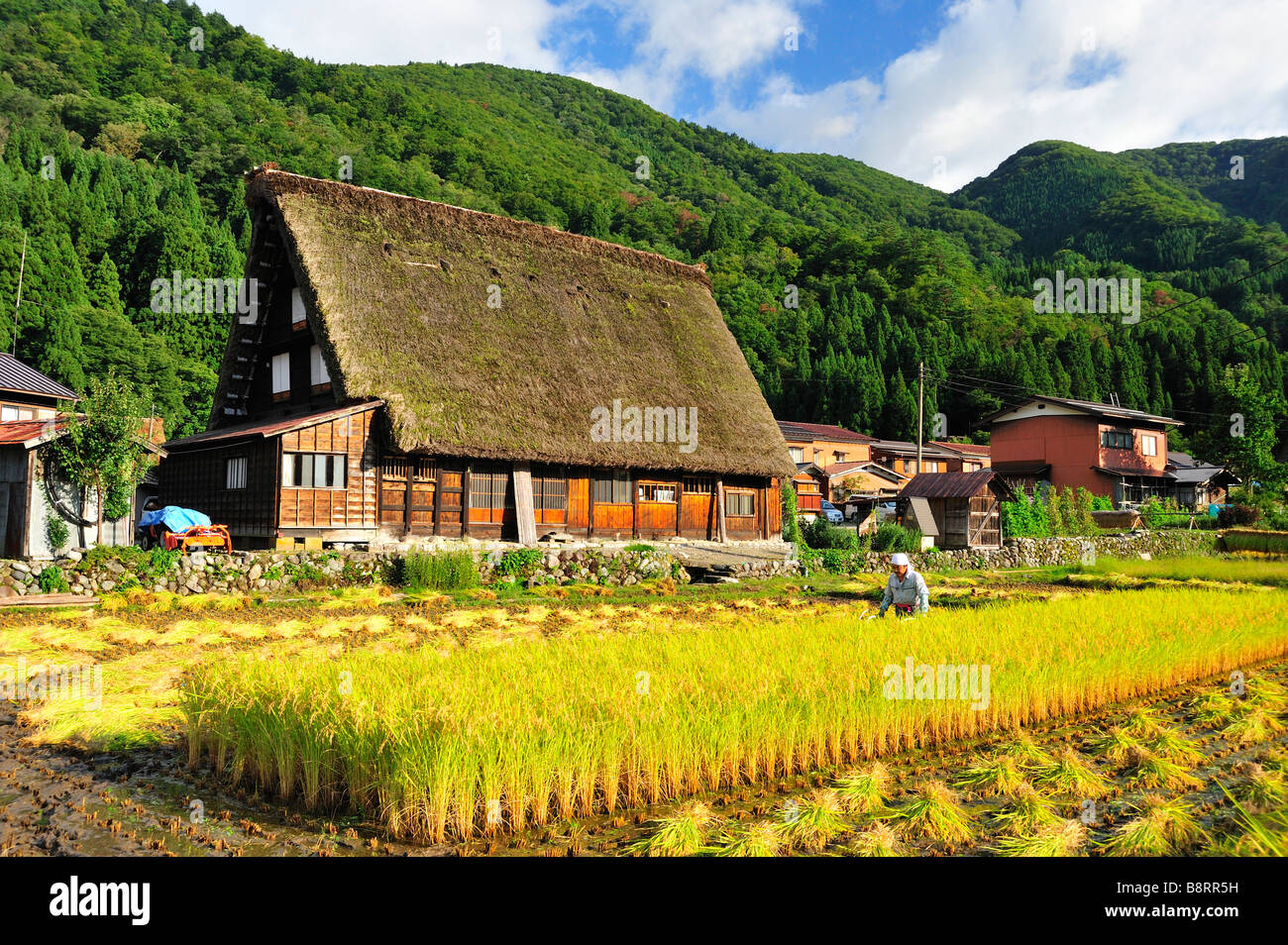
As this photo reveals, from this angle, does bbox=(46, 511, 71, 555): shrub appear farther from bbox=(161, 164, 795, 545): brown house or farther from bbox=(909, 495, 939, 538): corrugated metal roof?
bbox=(909, 495, 939, 538): corrugated metal roof

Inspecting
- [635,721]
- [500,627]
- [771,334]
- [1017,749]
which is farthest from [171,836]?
[771,334]

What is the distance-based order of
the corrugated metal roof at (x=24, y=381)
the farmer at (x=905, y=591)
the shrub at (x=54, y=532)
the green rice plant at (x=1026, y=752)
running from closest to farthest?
the green rice plant at (x=1026, y=752), the farmer at (x=905, y=591), the shrub at (x=54, y=532), the corrugated metal roof at (x=24, y=381)

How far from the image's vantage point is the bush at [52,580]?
12.7 metres

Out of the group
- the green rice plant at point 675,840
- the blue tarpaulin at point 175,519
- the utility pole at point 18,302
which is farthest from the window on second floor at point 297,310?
the utility pole at point 18,302

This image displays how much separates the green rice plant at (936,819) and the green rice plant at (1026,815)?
0.71ft

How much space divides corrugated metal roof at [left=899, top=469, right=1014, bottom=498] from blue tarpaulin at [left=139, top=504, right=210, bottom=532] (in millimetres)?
20774

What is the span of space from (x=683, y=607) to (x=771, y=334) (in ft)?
172

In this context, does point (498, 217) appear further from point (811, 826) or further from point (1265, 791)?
point (1265, 791)

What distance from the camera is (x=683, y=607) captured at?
556 inches

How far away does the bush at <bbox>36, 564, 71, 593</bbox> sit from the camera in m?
12.7

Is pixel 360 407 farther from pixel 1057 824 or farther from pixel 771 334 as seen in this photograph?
pixel 771 334

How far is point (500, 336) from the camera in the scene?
1994cm

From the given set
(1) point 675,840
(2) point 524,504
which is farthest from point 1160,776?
(2) point 524,504

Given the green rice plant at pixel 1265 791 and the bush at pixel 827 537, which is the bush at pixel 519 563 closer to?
the bush at pixel 827 537
